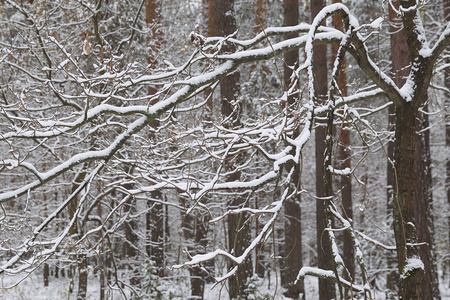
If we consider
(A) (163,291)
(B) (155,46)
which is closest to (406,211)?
(A) (163,291)

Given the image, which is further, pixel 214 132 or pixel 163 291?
pixel 163 291

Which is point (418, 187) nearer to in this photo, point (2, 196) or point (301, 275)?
point (301, 275)

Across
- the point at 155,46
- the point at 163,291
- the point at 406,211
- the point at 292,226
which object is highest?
the point at 155,46

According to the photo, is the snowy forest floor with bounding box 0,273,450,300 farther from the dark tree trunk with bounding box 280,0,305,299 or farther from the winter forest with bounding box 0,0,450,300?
the dark tree trunk with bounding box 280,0,305,299

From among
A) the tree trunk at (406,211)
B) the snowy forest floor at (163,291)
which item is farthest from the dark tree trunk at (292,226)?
the tree trunk at (406,211)

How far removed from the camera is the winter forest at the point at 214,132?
2805 millimetres

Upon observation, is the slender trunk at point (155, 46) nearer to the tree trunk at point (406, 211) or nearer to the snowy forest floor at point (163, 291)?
the snowy forest floor at point (163, 291)

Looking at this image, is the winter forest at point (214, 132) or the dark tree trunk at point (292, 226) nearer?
the winter forest at point (214, 132)

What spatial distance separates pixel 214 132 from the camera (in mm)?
3809

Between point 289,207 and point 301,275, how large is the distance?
33.4 ft

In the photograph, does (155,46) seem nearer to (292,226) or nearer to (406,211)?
(292,226)

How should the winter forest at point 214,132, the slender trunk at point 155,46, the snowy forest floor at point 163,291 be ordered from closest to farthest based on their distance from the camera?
the winter forest at point 214,132 < the slender trunk at point 155,46 < the snowy forest floor at point 163,291

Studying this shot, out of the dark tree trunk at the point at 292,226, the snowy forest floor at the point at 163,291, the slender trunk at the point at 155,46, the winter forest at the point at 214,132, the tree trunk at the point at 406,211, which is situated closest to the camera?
the winter forest at the point at 214,132

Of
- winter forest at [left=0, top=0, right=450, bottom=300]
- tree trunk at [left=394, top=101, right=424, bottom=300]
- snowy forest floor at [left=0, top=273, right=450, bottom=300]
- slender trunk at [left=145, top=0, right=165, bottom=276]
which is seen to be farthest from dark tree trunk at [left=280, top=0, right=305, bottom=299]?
tree trunk at [left=394, top=101, right=424, bottom=300]
